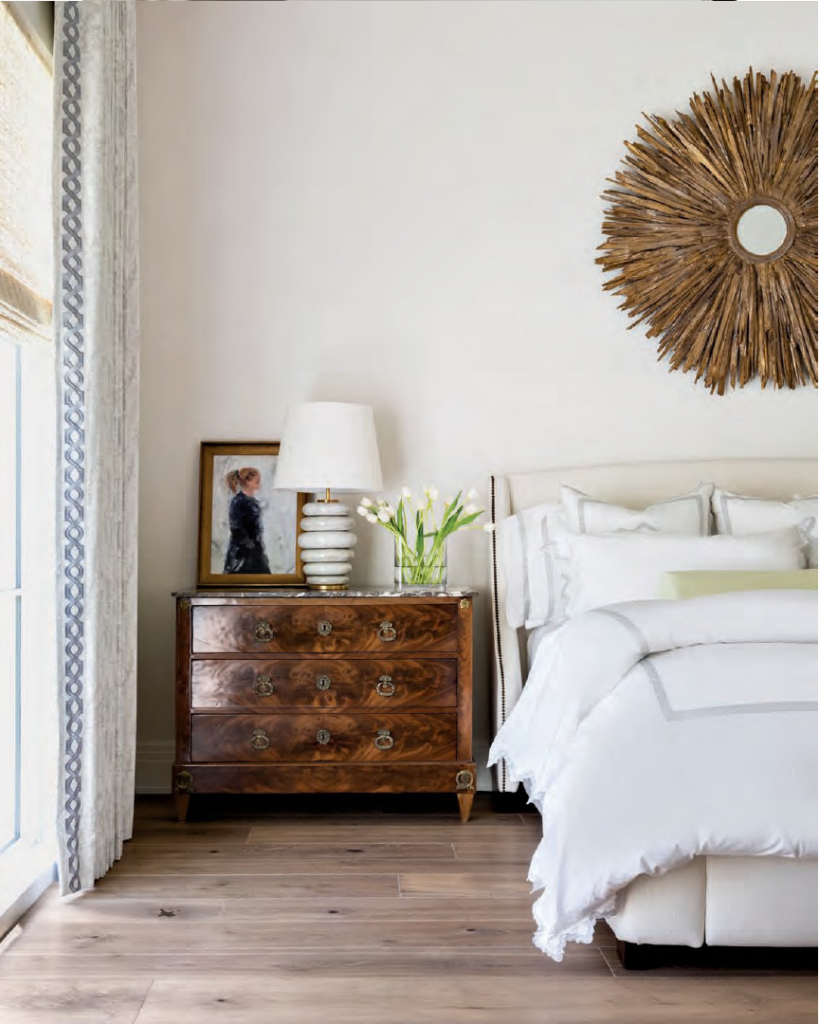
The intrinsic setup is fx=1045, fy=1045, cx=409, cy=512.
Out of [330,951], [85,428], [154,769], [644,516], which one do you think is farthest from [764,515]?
[154,769]

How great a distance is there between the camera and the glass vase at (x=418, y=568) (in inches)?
139

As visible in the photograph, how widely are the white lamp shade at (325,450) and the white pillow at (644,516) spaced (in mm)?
678

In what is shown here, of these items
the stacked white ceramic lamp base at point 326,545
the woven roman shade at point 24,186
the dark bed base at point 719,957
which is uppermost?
the woven roman shade at point 24,186

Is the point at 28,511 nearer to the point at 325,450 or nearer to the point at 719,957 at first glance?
the point at 325,450

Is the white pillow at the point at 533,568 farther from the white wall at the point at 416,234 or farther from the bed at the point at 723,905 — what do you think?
the bed at the point at 723,905

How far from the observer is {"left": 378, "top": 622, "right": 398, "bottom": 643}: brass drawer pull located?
129 inches

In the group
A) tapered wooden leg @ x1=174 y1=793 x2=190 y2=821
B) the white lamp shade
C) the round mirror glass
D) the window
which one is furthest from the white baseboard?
the round mirror glass

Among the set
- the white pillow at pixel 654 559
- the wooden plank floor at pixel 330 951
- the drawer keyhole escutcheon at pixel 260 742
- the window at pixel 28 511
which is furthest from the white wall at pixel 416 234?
the wooden plank floor at pixel 330 951

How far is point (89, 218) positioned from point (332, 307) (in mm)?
1261

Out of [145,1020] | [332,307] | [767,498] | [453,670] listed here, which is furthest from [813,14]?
[145,1020]

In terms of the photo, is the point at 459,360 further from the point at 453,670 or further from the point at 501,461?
the point at 453,670

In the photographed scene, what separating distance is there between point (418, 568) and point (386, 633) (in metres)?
0.36

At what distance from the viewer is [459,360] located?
377cm

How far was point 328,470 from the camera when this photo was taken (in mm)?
3355
